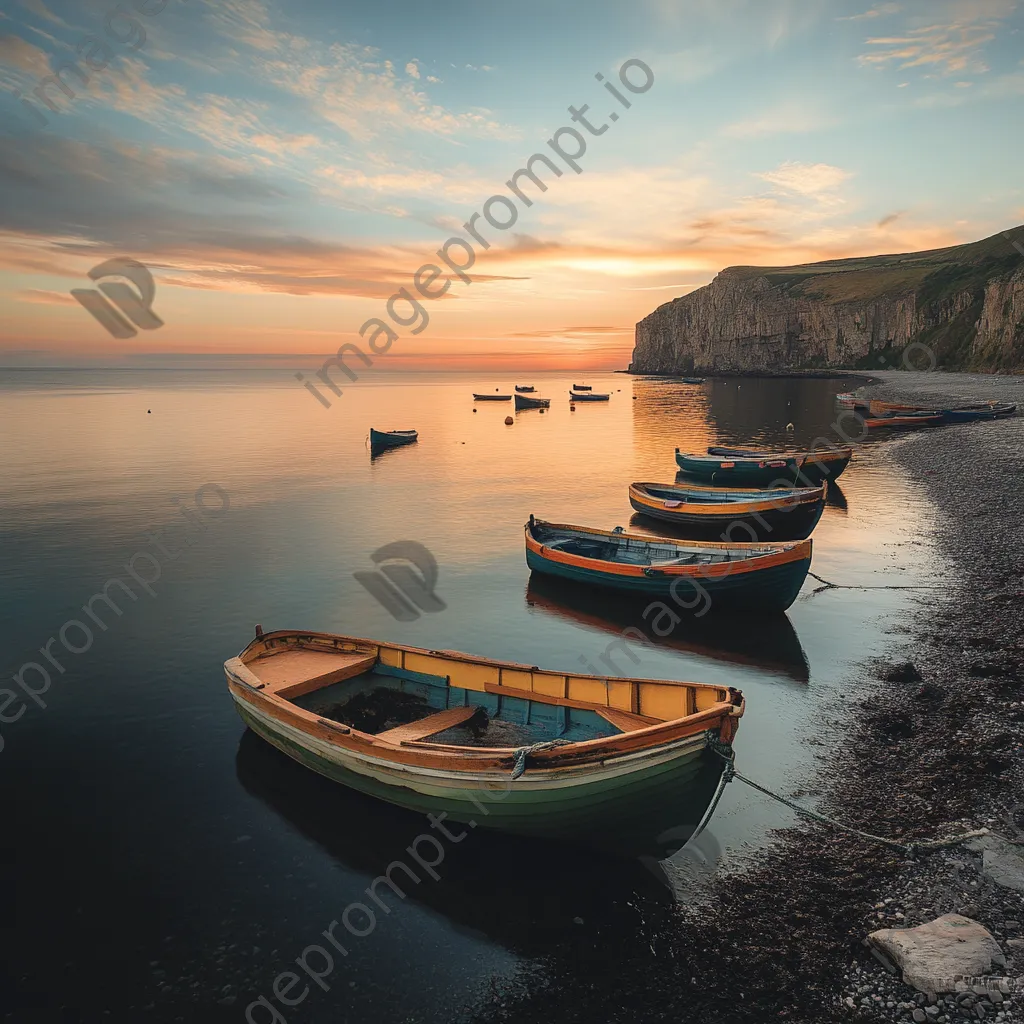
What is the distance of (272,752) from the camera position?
15.1m

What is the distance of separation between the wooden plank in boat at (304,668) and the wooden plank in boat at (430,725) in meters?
2.28

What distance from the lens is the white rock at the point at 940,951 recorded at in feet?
26.4

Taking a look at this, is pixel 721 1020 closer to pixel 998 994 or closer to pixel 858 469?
pixel 998 994

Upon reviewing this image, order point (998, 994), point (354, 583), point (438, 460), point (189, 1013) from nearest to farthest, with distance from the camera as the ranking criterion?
point (998, 994), point (189, 1013), point (354, 583), point (438, 460)

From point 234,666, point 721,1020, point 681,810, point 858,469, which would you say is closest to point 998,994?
point 721,1020

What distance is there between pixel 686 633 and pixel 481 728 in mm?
10447

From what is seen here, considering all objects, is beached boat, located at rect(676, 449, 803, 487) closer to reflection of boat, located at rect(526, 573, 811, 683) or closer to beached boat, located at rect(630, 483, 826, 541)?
beached boat, located at rect(630, 483, 826, 541)

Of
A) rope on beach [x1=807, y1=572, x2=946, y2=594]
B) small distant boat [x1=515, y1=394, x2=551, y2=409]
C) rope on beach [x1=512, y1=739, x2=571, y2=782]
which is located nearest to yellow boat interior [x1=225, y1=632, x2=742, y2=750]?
rope on beach [x1=512, y1=739, x2=571, y2=782]

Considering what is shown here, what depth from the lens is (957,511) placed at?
111 feet

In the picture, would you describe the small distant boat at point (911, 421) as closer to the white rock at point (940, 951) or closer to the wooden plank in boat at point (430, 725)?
the wooden plank in boat at point (430, 725)

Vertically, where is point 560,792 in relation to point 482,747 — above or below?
above

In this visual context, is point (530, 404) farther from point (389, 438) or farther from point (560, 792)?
point (560, 792)

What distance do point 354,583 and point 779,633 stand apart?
55.0 feet

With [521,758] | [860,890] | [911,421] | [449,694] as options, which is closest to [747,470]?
[449,694]
